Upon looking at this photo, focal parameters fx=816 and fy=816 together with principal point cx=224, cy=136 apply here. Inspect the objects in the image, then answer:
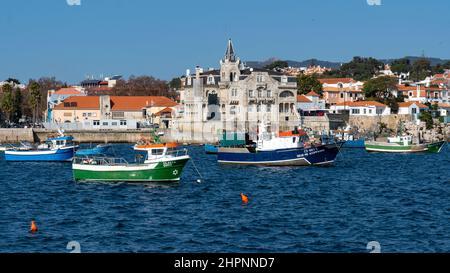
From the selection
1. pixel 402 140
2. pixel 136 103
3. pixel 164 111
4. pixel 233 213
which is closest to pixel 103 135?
pixel 164 111

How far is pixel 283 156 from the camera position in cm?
6612

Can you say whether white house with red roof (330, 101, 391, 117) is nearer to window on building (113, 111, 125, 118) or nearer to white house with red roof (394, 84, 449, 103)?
white house with red roof (394, 84, 449, 103)

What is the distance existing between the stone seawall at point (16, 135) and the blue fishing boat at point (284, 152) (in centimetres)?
5985

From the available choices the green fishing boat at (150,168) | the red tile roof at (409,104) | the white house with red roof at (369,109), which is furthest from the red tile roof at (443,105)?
the green fishing boat at (150,168)

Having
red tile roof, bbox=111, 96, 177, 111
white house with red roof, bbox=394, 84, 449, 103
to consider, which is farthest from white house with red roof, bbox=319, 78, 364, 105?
red tile roof, bbox=111, 96, 177, 111

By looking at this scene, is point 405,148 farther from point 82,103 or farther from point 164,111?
point 82,103

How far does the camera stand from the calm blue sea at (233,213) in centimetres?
2545

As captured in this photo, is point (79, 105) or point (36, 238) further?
point (79, 105)

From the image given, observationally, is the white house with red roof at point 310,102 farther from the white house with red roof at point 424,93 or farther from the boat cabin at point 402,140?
the boat cabin at point 402,140
